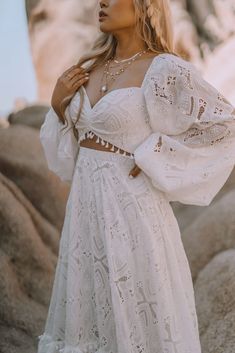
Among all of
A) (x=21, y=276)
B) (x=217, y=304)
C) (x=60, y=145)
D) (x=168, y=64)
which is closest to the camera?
(x=168, y=64)

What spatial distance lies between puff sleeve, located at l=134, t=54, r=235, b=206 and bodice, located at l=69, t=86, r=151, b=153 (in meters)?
0.03

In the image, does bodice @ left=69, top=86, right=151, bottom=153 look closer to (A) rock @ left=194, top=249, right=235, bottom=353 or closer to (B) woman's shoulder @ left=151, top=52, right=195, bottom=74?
(B) woman's shoulder @ left=151, top=52, right=195, bottom=74

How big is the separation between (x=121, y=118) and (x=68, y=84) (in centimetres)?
29

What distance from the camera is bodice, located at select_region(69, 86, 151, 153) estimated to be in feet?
7.55

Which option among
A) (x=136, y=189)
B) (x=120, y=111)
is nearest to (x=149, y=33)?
(x=120, y=111)

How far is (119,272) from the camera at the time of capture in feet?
7.31

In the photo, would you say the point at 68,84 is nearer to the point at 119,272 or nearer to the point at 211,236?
the point at 119,272

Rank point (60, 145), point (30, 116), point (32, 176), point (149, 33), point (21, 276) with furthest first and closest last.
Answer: point (30, 116) < point (32, 176) < point (21, 276) < point (60, 145) < point (149, 33)

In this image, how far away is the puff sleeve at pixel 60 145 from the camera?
2.53m

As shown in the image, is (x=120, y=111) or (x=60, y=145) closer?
(x=120, y=111)

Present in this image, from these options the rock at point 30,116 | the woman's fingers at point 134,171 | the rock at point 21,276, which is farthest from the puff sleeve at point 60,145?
the rock at point 30,116

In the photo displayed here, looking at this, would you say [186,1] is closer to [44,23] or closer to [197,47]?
[197,47]

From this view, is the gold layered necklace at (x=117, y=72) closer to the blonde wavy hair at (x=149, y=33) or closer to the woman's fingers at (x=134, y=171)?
the blonde wavy hair at (x=149, y=33)

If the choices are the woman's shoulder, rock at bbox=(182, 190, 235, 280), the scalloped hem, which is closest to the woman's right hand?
the woman's shoulder
